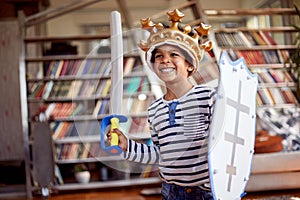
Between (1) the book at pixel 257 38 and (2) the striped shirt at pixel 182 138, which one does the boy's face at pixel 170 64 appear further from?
(1) the book at pixel 257 38

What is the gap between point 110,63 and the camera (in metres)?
0.98

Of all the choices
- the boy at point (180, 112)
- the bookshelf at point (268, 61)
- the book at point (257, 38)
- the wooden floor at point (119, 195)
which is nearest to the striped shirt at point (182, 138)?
the boy at point (180, 112)

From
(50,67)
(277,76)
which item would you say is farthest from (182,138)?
(277,76)

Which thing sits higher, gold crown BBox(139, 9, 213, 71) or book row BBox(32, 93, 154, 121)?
gold crown BBox(139, 9, 213, 71)

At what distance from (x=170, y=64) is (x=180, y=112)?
11 centimetres

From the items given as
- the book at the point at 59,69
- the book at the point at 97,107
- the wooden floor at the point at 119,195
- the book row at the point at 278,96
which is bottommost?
the wooden floor at the point at 119,195

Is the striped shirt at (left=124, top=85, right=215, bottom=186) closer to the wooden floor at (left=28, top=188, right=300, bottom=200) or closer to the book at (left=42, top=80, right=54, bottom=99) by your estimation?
the wooden floor at (left=28, top=188, right=300, bottom=200)

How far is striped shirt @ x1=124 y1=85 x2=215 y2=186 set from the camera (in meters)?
0.98

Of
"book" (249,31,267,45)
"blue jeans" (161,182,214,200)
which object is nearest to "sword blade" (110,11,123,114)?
"blue jeans" (161,182,214,200)

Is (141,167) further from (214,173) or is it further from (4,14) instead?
(4,14)

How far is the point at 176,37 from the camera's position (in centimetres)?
98

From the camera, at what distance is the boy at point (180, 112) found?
3.22ft

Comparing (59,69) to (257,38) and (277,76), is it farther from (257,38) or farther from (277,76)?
(277,76)

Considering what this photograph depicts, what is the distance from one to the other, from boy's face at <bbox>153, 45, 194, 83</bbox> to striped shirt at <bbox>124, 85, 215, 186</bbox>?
47mm
